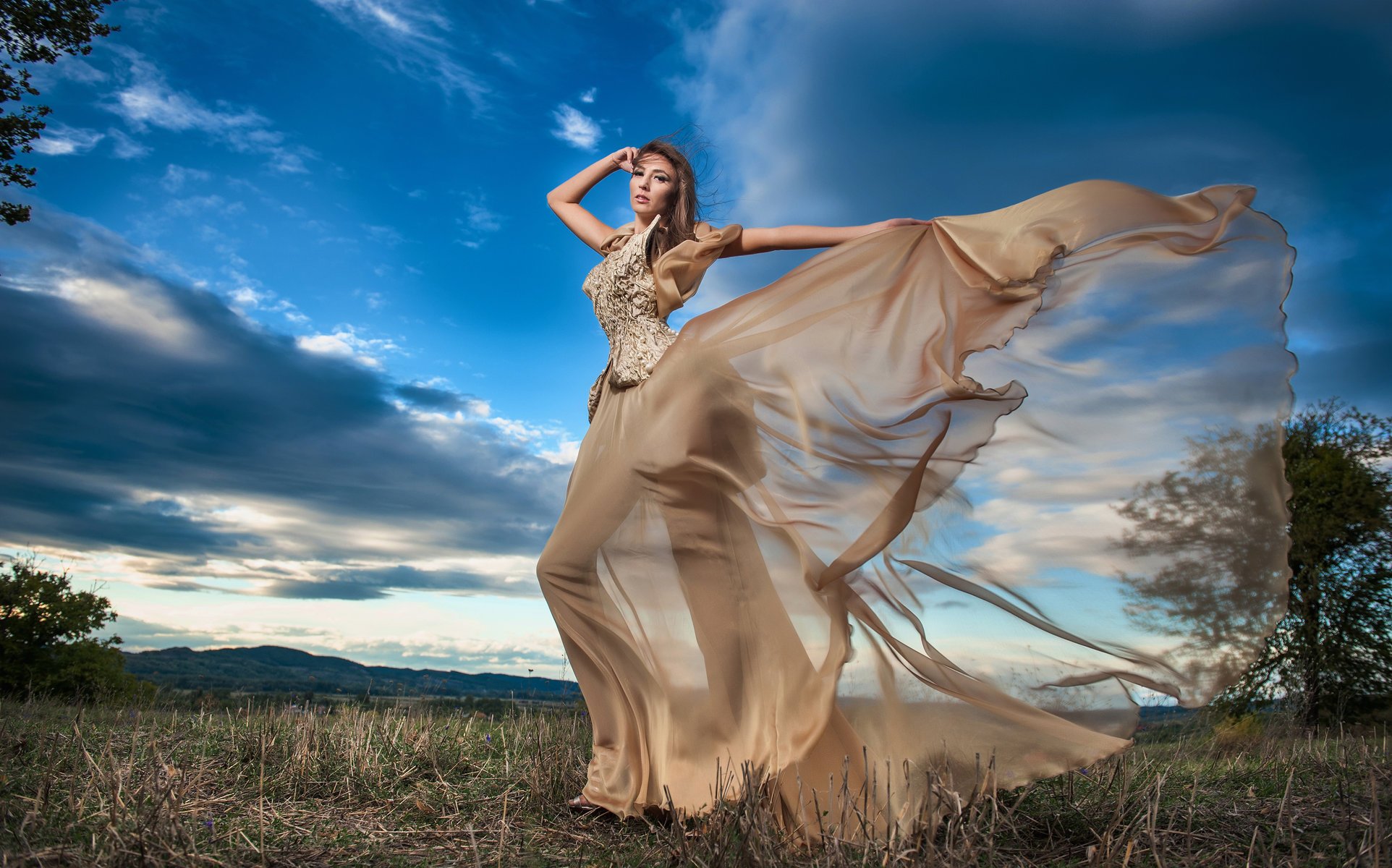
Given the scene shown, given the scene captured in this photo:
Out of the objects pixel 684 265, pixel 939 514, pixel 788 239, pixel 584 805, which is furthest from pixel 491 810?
pixel 788 239

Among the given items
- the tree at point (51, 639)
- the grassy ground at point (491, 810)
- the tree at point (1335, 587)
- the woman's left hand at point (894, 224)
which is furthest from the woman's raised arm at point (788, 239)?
the tree at point (51, 639)

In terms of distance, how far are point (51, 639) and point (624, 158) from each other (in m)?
10.4

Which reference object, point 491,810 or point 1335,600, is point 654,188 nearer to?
point 491,810

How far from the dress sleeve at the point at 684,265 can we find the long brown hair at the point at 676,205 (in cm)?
20

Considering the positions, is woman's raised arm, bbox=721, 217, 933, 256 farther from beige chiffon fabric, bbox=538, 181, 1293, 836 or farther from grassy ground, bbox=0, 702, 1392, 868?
grassy ground, bbox=0, 702, 1392, 868

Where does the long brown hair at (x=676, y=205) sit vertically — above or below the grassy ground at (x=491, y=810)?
above

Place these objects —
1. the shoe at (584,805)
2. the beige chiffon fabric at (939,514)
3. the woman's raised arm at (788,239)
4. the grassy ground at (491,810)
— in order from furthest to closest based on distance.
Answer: the woman's raised arm at (788,239)
the shoe at (584,805)
the beige chiffon fabric at (939,514)
the grassy ground at (491,810)

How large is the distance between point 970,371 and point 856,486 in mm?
654

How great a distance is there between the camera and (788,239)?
14.0ft

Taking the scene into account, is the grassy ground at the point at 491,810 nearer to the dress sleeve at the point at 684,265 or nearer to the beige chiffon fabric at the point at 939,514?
the beige chiffon fabric at the point at 939,514

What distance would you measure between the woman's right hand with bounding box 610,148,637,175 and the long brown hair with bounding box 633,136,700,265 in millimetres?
34

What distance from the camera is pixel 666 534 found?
387cm

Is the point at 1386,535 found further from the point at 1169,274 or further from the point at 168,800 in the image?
the point at 168,800

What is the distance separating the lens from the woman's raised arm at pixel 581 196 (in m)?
5.00
